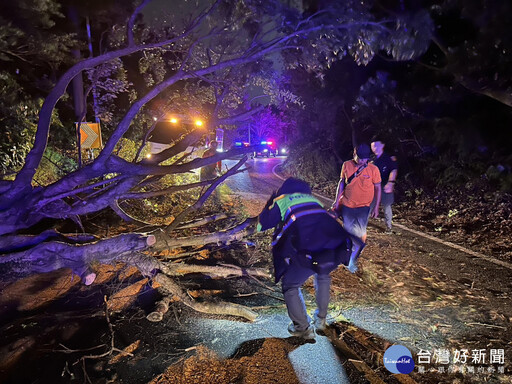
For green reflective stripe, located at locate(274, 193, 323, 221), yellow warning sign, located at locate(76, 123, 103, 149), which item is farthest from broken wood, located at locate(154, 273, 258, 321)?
yellow warning sign, located at locate(76, 123, 103, 149)

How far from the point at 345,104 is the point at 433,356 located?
14.0 metres

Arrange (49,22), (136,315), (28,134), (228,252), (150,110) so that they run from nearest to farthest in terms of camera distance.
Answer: (136,315), (228,252), (49,22), (28,134), (150,110)

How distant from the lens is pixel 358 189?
4.57 metres

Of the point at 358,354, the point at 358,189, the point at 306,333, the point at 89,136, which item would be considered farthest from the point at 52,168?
the point at 358,354

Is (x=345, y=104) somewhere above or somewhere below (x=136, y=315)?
above

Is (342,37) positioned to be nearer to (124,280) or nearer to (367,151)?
(367,151)

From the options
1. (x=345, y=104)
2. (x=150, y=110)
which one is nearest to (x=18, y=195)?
(x=150, y=110)

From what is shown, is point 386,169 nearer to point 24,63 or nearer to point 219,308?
point 219,308

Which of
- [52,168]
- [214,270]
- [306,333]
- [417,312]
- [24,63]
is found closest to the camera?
[306,333]

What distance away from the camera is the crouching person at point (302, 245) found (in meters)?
2.65

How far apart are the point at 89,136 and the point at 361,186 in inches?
254

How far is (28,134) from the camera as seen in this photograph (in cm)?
902

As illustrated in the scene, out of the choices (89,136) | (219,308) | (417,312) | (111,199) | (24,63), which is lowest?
(417,312)

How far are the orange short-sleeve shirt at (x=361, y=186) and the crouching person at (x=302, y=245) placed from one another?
178cm
